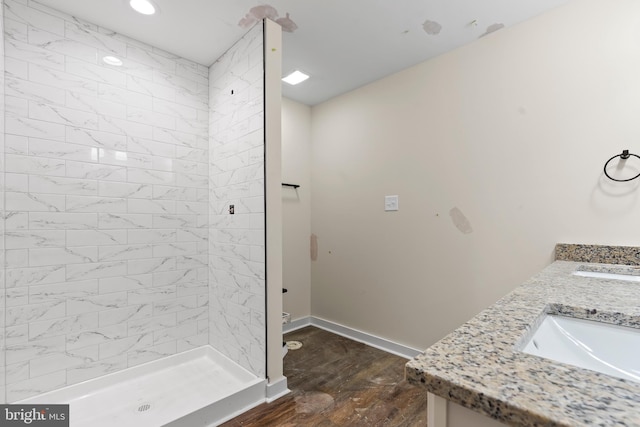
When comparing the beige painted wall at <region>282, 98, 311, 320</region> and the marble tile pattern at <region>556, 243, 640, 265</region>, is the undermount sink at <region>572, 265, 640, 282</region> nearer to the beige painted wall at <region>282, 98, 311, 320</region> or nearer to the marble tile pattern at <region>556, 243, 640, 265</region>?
the marble tile pattern at <region>556, 243, 640, 265</region>

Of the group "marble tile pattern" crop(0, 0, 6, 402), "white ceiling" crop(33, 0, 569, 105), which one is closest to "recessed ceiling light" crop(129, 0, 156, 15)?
"white ceiling" crop(33, 0, 569, 105)

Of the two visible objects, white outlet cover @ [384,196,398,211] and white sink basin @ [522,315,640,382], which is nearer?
white sink basin @ [522,315,640,382]

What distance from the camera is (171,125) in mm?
2441

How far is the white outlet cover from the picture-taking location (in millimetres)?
2703

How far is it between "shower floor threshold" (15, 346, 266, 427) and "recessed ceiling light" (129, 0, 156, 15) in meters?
2.46

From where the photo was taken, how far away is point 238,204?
227cm

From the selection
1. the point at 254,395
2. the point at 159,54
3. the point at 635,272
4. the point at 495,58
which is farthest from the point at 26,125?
the point at 635,272

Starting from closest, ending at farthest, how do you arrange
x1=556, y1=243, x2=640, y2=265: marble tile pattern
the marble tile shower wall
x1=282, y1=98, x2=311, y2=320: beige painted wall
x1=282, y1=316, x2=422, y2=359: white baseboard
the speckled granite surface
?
the speckled granite surface
x1=556, y1=243, x2=640, y2=265: marble tile pattern
the marble tile shower wall
x1=282, y1=316, x2=422, y2=359: white baseboard
x1=282, y1=98, x2=311, y2=320: beige painted wall

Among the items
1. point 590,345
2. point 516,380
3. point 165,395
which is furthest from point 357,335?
point 516,380

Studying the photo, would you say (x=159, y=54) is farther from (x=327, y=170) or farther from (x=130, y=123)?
(x=327, y=170)

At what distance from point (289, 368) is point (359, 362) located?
0.59m

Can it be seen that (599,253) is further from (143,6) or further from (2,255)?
(2,255)

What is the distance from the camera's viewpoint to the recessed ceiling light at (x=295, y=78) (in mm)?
2713

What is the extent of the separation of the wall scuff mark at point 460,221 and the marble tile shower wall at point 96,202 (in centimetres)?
210
